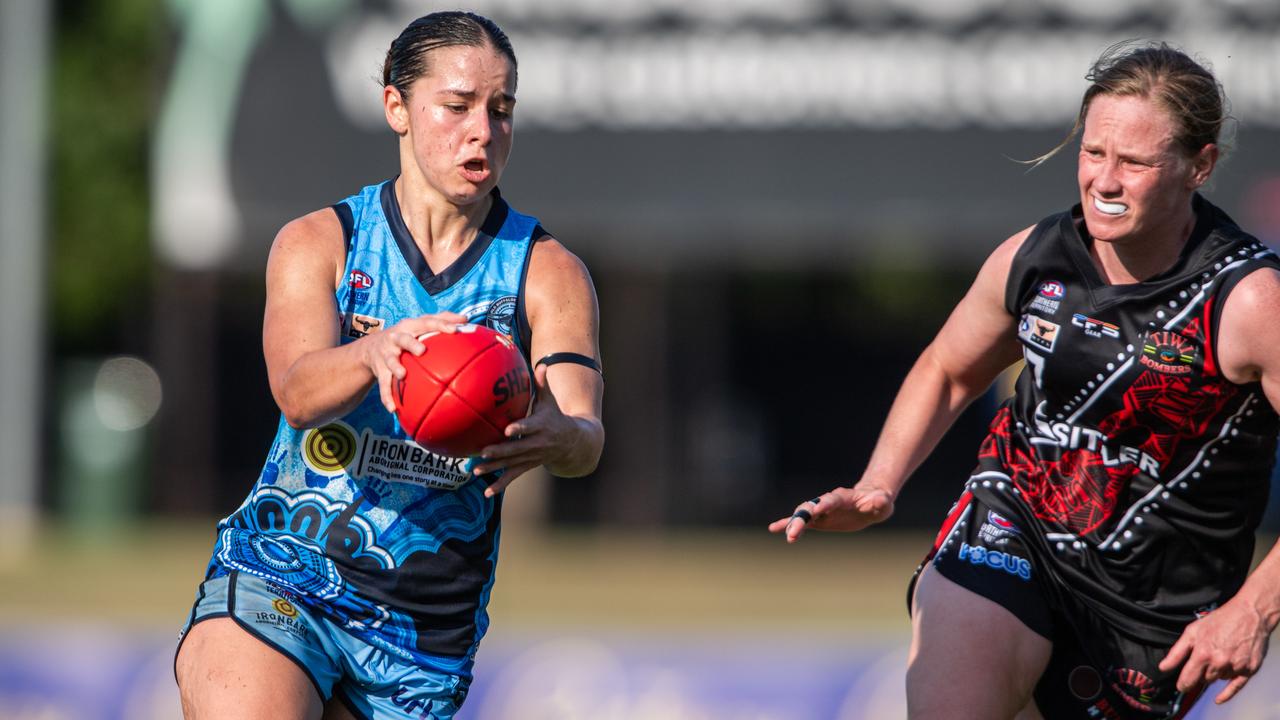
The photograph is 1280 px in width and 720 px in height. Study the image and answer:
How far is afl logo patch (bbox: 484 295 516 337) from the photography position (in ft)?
14.2

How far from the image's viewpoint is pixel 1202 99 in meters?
4.28

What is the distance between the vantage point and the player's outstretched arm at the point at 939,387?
464 cm

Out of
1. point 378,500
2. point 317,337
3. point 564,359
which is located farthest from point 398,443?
point 564,359

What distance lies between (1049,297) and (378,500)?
1.88m

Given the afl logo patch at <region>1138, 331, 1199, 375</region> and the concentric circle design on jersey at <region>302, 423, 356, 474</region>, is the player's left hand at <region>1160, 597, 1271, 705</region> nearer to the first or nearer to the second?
the afl logo patch at <region>1138, 331, 1199, 375</region>

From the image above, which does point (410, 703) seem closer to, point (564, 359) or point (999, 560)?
point (564, 359)

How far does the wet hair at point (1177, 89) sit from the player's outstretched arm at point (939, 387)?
0.54 metres

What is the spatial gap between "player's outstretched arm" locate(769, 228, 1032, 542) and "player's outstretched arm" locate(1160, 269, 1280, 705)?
0.67 m

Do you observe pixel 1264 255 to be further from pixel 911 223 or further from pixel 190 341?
pixel 190 341

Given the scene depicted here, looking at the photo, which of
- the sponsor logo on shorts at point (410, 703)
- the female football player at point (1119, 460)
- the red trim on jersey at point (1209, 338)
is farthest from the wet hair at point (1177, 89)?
the sponsor logo on shorts at point (410, 703)

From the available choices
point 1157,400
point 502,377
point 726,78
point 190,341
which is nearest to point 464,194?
point 502,377

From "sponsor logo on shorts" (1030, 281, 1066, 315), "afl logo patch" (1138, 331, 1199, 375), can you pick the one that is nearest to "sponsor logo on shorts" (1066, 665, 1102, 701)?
"afl logo patch" (1138, 331, 1199, 375)

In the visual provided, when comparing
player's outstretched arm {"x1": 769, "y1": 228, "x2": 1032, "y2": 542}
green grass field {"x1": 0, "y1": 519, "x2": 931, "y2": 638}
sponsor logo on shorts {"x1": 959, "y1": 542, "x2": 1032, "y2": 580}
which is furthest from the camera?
green grass field {"x1": 0, "y1": 519, "x2": 931, "y2": 638}

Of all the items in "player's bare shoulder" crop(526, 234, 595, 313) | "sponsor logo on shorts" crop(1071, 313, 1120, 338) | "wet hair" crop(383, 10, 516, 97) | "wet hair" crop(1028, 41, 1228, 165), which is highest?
"wet hair" crop(383, 10, 516, 97)
